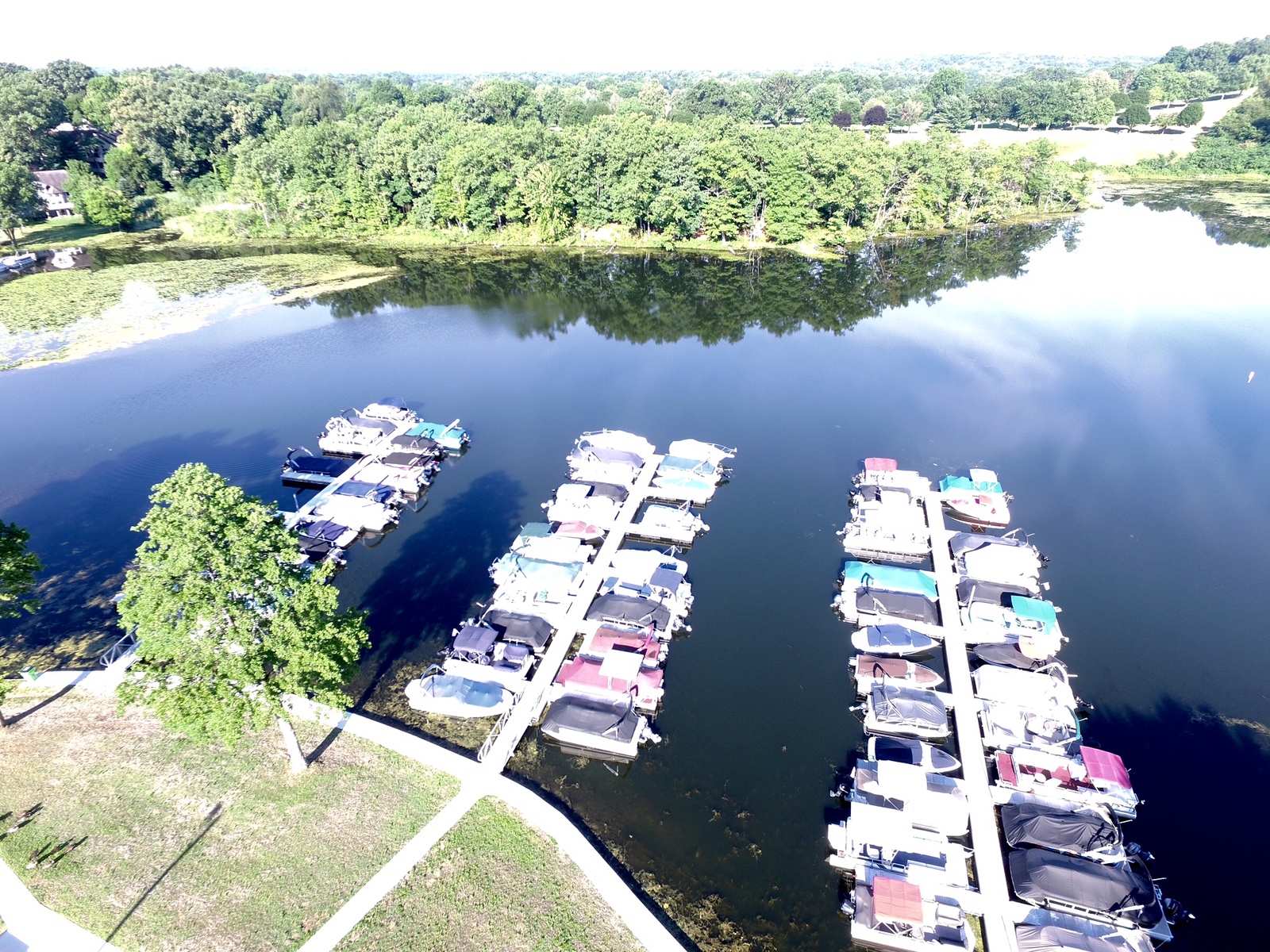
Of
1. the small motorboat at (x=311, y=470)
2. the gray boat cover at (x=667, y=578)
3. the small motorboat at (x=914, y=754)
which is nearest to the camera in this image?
the small motorboat at (x=914, y=754)

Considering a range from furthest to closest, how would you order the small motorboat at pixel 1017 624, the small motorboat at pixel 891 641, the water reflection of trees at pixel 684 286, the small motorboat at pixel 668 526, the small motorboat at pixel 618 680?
the water reflection of trees at pixel 684 286, the small motorboat at pixel 668 526, the small motorboat at pixel 891 641, the small motorboat at pixel 1017 624, the small motorboat at pixel 618 680

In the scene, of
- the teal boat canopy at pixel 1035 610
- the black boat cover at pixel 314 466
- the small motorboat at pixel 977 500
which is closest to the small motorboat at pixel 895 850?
the teal boat canopy at pixel 1035 610

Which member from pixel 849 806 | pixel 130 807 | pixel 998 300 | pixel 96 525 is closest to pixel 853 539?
pixel 849 806

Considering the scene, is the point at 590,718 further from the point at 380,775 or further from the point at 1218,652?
the point at 1218,652

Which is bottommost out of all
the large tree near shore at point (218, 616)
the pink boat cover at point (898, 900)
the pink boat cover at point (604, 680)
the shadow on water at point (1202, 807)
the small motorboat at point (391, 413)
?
the shadow on water at point (1202, 807)

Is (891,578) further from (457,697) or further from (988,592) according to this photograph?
(457,697)

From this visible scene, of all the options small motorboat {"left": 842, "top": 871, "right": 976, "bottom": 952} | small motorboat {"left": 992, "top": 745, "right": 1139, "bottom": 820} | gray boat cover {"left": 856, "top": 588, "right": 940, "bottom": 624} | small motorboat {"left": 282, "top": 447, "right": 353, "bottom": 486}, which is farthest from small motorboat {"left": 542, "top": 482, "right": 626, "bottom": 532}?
small motorboat {"left": 842, "top": 871, "right": 976, "bottom": 952}

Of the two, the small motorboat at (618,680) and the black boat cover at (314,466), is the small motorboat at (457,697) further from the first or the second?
the black boat cover at (314,466)
